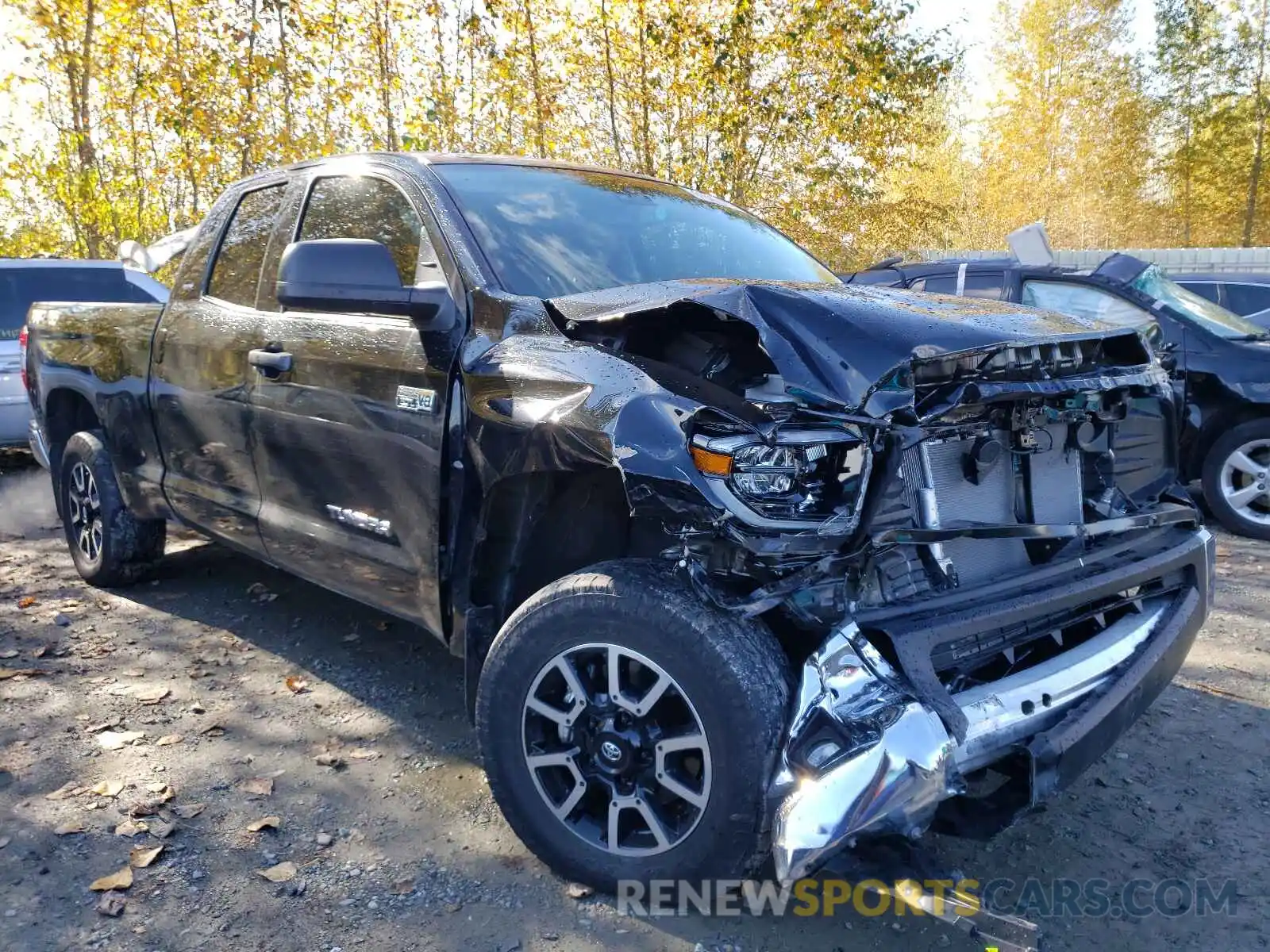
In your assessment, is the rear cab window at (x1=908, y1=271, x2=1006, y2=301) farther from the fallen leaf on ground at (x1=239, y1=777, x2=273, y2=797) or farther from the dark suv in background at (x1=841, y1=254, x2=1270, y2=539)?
the fallen leaf on ground at (x1=239, y1=777, x2=273, y2=797)

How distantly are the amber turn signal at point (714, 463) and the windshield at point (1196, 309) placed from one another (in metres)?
5.58

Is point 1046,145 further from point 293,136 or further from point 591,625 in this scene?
point 591,625

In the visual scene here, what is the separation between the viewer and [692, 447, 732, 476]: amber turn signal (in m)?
2.21

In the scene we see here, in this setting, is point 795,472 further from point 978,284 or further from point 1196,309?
point 1196,309

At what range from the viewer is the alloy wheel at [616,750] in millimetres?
2346

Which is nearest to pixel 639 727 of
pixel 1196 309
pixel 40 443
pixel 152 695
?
pixel 152 695

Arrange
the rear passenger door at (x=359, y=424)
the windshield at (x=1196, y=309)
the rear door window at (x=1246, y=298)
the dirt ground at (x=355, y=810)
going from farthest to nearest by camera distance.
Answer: the rear door window at (x=1246, y=298) < the windshield at (x=1196, y=309) < the rear passenger door at (x=359, y=424) < the dirt ground at (x=355, y=810)

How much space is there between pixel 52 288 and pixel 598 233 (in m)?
7.78

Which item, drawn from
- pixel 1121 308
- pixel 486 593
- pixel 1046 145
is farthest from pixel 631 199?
pixel 1046 145

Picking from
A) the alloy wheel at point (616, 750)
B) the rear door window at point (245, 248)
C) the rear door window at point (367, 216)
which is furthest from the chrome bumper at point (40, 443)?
the alloy wheel at point (616, 750)

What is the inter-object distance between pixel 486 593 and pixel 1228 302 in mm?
8230

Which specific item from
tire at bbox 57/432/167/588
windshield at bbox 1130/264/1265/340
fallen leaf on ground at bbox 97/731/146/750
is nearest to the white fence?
windshield at bbox 1130/264/1265/340

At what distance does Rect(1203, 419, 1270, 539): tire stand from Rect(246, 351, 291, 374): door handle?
18.6 feet

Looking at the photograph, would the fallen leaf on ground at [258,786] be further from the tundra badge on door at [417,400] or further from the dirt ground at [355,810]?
the tundra badge on door at [417,400]
